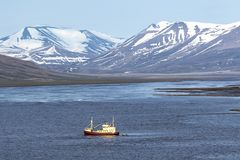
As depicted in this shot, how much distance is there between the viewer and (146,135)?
101438mm

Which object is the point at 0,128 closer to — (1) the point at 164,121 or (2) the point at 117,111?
(1) the point at 164,121

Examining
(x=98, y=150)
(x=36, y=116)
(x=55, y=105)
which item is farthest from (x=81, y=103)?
(x=98, y=150)

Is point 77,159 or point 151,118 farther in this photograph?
point 151,118

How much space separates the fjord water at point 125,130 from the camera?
84.9 metres

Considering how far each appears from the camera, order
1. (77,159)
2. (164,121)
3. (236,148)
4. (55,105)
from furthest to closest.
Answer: (55,105) < (164,121) < (236,148) < (77,159)

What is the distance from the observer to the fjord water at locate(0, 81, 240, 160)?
8490cm

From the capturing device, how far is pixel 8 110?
147 m

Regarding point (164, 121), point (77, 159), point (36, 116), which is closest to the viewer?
point (77, 159)

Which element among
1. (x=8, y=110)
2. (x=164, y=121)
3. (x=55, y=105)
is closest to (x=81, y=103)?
(x=55, y=105)

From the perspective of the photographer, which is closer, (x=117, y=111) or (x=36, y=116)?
(x=36, y=116)

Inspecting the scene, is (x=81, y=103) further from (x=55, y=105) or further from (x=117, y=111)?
(x=117, y=111)

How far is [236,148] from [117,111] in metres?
57.9

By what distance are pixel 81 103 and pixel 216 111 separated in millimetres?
37180

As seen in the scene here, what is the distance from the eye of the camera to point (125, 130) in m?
109
